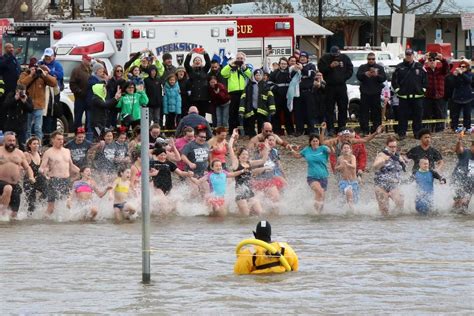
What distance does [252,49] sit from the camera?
3494 centimetres

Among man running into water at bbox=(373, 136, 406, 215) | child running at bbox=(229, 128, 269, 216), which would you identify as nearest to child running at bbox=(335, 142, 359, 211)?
man running into water at bbox=(373, 136, 406, 215)

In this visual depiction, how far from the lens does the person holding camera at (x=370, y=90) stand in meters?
27.2

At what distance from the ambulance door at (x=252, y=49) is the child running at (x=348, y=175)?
12.2 m

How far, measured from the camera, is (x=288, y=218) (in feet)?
73.5

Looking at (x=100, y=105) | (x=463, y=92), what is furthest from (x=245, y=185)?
(x=463, y=92)

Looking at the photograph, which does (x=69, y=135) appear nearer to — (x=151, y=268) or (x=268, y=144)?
(x=268, y=144)

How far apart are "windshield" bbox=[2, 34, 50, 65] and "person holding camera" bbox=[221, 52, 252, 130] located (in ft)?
18.5

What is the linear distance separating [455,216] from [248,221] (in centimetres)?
322

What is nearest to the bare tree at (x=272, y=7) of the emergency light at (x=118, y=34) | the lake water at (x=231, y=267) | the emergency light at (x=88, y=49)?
the emergency light at (x=118, y=34)

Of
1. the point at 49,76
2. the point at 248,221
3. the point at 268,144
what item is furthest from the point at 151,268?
the point at 49,76

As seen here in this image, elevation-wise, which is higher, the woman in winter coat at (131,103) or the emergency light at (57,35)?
the emergency light at (57,35)

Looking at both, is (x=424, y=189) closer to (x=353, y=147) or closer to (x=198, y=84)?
(x=353, y=147)

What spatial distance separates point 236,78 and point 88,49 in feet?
11.6

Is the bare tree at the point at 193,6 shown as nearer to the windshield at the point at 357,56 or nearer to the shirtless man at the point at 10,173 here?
the windshield at the point at 357,56
